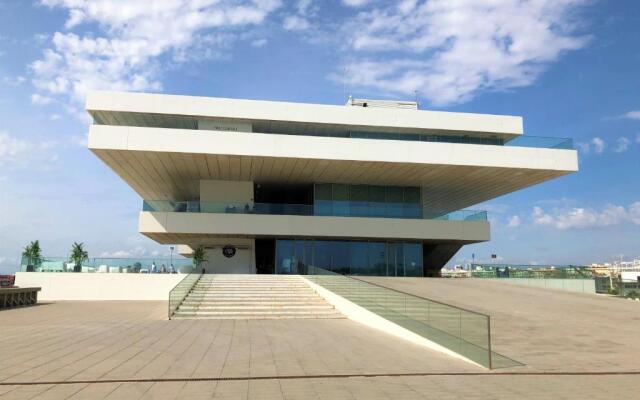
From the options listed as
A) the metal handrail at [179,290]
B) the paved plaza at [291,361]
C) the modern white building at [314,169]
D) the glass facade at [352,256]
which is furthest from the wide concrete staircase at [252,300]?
the glass facade at [352,256]

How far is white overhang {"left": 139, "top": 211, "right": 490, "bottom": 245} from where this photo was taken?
89.4 ft

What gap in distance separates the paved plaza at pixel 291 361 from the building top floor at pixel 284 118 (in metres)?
13.6

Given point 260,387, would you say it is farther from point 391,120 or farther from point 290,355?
point 391,120

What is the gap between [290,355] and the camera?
29.6 feet

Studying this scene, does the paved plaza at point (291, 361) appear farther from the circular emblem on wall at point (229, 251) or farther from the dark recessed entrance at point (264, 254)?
the circular emblem on wall at point (229, 251)

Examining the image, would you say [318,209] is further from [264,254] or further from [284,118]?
[284,118]

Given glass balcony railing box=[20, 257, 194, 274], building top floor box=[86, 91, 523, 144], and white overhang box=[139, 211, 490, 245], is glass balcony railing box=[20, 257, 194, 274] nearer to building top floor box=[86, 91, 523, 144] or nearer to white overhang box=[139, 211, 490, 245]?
white overhang box=[139, 211, 490, 245]

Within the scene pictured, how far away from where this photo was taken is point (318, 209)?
2888 centimetres

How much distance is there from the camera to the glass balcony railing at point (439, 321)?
341 inches

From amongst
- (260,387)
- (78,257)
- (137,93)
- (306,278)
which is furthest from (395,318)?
(78,257)

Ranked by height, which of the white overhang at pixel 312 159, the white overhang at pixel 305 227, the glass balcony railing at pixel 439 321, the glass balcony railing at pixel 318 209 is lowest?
the glass balcony railing at pixel 439 321

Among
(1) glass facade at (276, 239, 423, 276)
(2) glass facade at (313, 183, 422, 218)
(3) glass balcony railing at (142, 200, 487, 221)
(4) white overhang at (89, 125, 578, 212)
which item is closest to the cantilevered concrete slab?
(4) white overhang at (89, 125, 578, 212)

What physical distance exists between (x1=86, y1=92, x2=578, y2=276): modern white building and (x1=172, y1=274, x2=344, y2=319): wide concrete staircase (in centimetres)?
536

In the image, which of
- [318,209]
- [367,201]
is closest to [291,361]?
[318,209]
